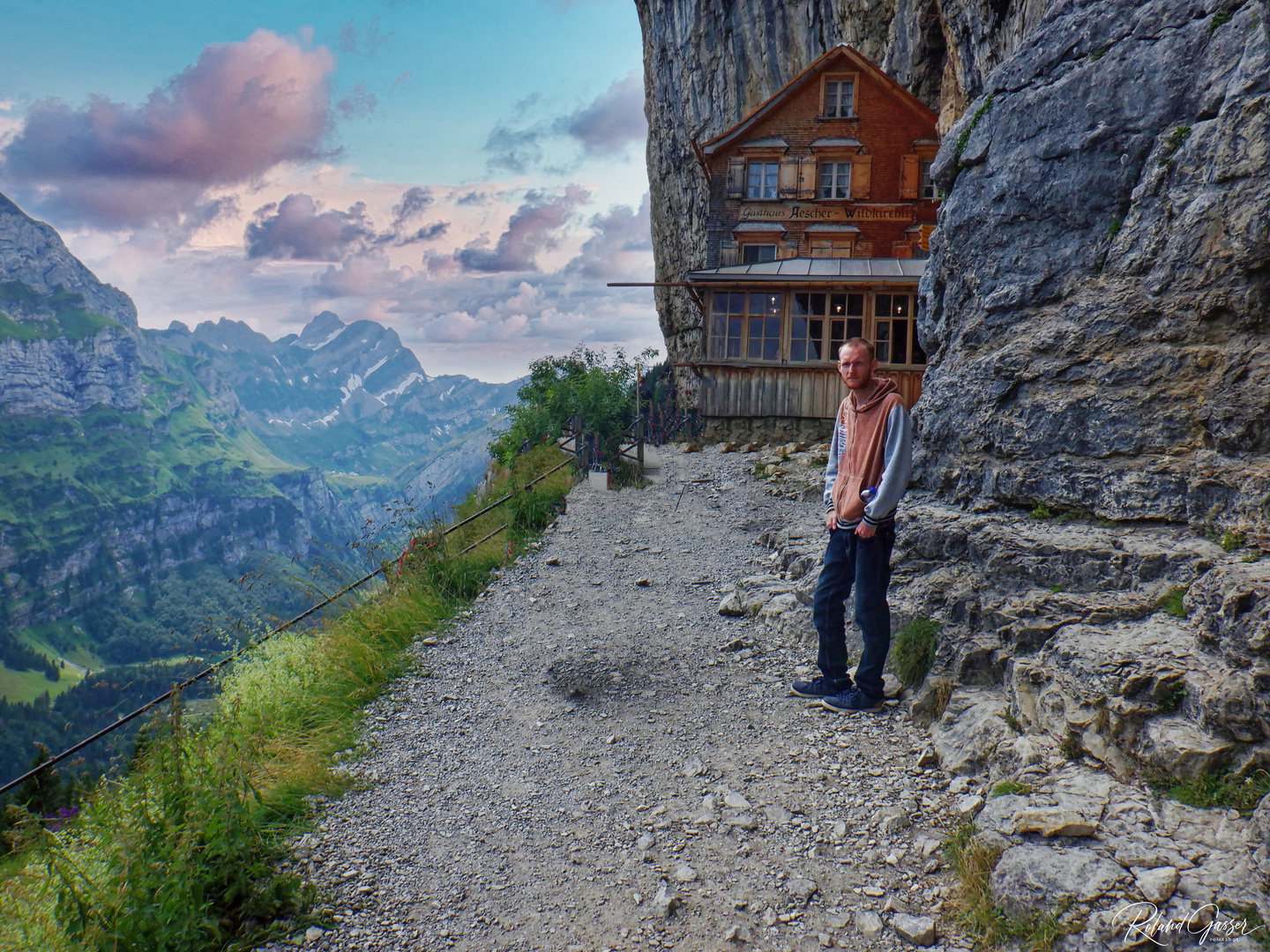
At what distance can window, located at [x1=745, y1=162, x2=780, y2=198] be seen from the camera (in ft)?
69.4

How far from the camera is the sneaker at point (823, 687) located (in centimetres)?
615

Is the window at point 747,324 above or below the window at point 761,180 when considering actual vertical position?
below

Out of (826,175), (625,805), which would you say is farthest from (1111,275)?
(826,175)

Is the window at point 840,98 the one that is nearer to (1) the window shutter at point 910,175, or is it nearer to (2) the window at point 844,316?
(1) the window shutter at point 910,175

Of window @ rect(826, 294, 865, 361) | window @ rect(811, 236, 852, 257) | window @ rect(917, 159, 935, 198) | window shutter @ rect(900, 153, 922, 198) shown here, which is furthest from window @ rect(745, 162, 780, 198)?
window @ rect(826, 294, 865, 361)

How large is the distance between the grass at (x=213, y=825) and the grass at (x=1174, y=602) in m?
5.60

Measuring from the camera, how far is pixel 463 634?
8.59 metres

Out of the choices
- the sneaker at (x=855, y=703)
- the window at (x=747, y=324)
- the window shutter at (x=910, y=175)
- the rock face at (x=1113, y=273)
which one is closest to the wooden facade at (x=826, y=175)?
the window shutter at (x=910, y=175)

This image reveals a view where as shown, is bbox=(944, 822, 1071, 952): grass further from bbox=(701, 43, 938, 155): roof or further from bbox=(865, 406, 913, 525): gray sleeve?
bbox=(701, 43, 938, 155): roof

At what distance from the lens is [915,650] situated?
240 inches

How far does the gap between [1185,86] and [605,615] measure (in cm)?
747

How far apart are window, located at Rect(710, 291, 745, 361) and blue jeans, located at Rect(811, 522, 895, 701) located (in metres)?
12.8

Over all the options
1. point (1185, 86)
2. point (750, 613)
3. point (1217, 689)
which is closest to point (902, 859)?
point (1217, 689)
